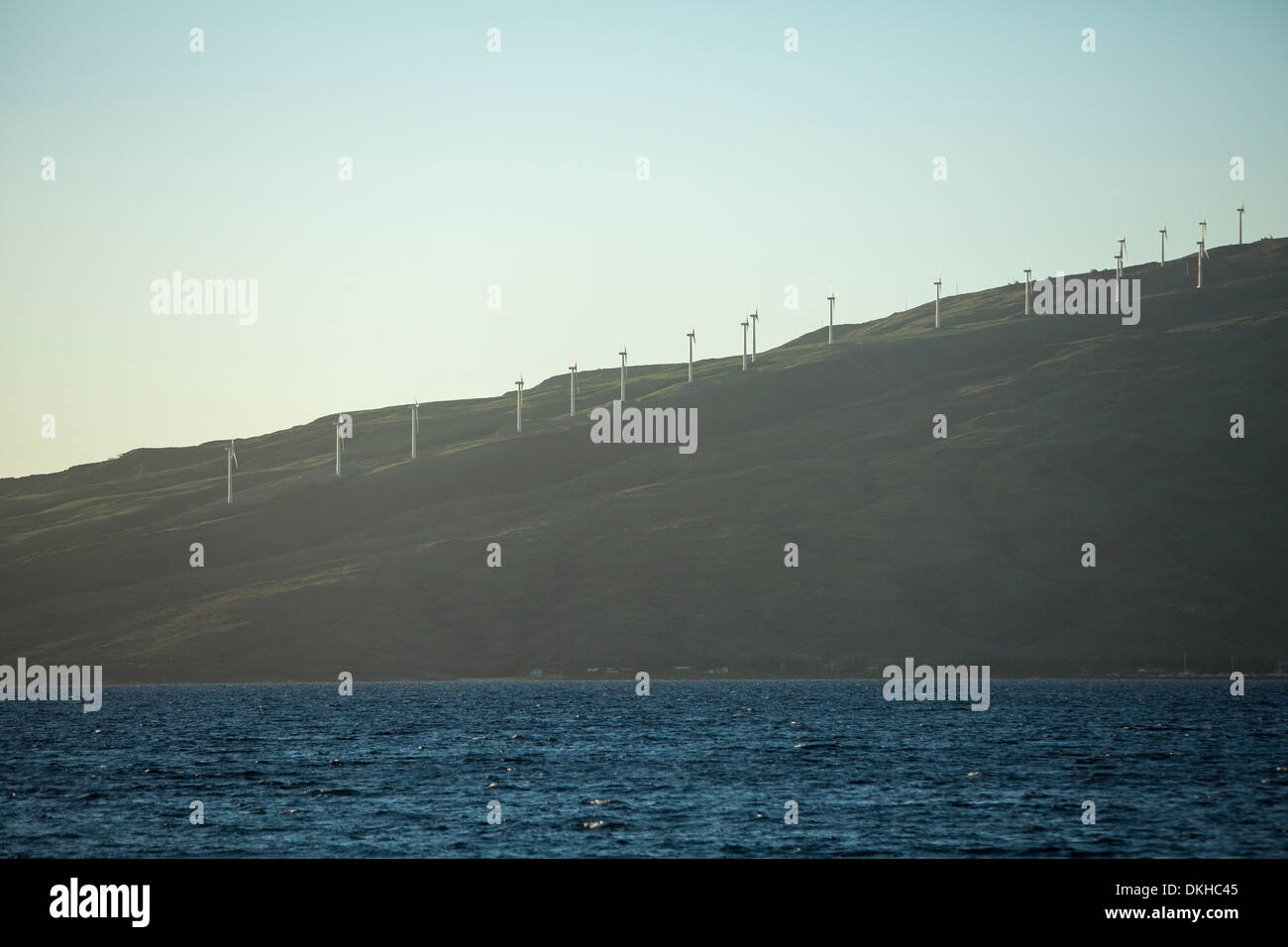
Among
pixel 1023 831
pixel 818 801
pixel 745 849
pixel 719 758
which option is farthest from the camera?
pixel 719 758

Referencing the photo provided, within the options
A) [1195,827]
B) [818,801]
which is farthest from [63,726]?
[1195,827]

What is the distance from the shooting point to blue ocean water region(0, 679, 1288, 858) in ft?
181

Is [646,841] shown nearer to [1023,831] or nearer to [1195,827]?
[1023,831]

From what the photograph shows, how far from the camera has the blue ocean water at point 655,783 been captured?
5519 cm

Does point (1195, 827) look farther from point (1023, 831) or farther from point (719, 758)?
point (719, 758)

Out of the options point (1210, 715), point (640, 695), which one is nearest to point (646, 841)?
point (1210, 715)

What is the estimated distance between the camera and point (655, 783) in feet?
251

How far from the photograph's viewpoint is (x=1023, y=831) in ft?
187

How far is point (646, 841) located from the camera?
5491 cm
